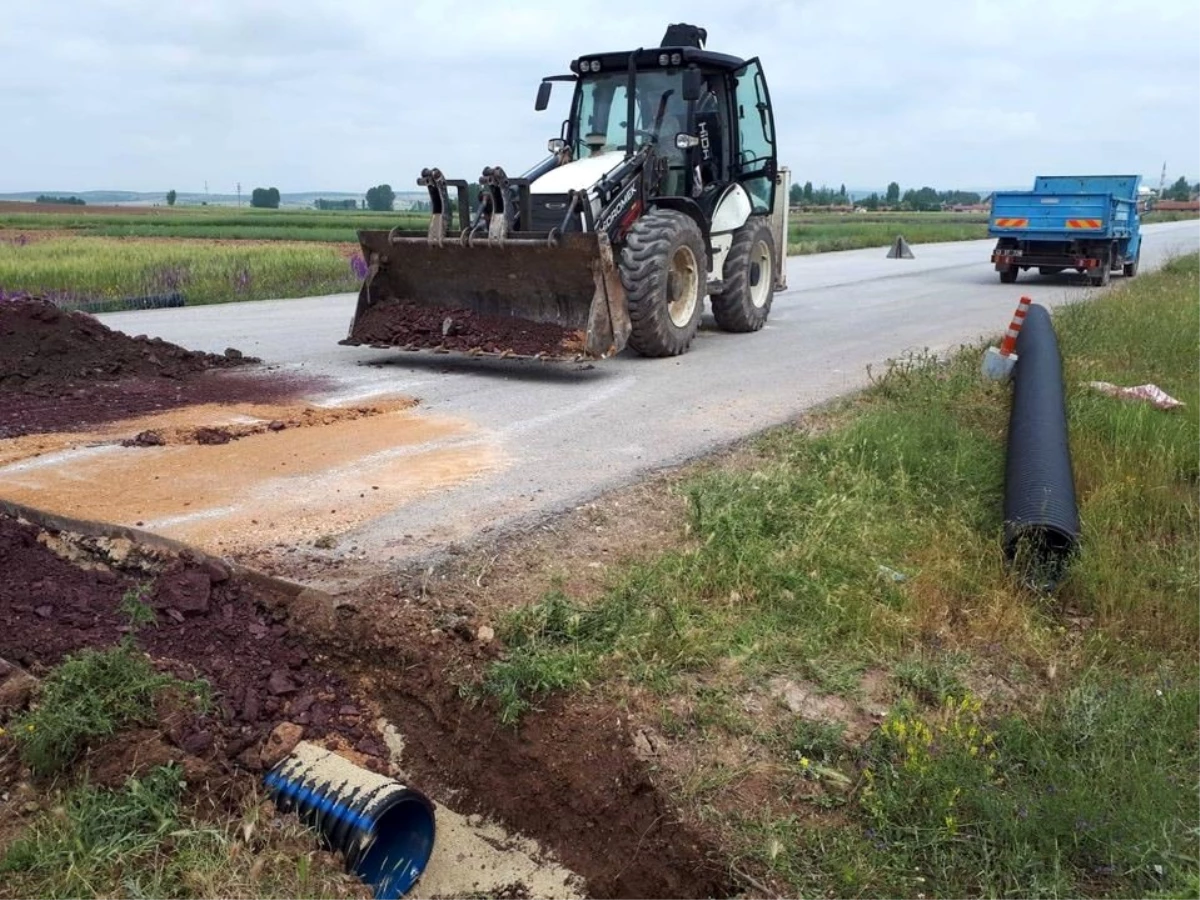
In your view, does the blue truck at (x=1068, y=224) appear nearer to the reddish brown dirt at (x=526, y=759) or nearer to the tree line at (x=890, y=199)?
the reddish brown dirt at (x=526, y=759)

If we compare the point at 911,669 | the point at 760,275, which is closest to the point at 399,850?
the point at 911,669

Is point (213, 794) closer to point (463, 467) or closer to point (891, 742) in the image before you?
point (891, 742)

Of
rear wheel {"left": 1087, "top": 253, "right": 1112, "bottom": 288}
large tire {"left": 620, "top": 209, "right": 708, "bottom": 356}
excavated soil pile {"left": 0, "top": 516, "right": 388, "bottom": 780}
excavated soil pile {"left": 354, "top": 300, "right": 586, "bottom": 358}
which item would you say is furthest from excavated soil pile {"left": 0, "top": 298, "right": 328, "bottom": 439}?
rear wheel {"left": 1087, "top": 253, "right": 1112, "bottom": 288}

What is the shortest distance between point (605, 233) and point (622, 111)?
2633mm

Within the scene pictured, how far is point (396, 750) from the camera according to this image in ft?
12.6

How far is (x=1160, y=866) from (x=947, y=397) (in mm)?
5079

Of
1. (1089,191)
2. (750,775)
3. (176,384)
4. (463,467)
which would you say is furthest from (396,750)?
(1089,191)

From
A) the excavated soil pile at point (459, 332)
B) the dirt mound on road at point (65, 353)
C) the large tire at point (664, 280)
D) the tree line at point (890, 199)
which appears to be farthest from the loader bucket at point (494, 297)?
the tree line at point (890, 199)

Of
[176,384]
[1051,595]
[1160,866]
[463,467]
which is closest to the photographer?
[1160,866]

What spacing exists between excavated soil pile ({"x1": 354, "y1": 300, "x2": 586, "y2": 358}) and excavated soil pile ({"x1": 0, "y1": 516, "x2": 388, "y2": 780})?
14.7ft

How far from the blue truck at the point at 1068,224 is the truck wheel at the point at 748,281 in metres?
7.48

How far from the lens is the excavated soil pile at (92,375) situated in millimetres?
7215

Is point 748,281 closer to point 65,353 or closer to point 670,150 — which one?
point 670,150

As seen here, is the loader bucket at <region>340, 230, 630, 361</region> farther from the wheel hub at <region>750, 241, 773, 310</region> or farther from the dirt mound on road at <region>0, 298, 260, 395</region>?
the wheel hub at <region>750, 241, 773, 310</region>
